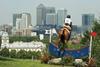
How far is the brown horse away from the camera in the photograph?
14.2 m

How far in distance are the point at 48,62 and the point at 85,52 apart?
200 centimetres

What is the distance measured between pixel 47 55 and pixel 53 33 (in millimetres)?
3246

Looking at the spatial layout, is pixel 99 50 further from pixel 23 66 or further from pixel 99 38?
pixel 23 66

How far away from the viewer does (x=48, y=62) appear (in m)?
18.1

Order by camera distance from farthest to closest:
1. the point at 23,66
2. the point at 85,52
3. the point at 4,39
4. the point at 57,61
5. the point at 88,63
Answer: the point at 4,39, the point at 85,52, the point at 57,61, the point at 88,63, the point at 23,66

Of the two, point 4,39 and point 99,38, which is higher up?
point 99,38

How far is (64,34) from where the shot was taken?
14.4 m

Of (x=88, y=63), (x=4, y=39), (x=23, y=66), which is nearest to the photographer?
(x=23, y=66)

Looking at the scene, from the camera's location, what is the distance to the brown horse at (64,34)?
46.5 ft

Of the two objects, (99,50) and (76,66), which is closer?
(76,66)

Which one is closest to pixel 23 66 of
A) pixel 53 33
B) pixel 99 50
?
pixel 99 50

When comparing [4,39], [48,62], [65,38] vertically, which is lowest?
[4,39]

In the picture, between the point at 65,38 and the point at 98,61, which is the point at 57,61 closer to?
the point at 98,61

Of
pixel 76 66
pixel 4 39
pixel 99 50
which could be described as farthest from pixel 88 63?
pixel 4 39
